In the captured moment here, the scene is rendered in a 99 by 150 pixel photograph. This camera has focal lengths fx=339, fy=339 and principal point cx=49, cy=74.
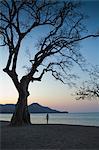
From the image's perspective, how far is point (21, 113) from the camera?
2583 centimetres

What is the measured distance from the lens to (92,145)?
1334cm

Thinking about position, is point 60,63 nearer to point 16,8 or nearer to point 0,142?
point 16,8

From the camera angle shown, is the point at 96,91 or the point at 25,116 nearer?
the point at 96,91

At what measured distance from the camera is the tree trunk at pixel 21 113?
25.6 meters

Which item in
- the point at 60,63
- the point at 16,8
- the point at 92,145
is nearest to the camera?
the point at 92,145

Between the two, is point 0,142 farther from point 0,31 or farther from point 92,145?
point 0,31

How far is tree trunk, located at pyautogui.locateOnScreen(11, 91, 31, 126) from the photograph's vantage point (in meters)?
25.6

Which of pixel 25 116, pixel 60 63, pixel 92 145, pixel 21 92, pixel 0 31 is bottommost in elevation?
pixel 92 145

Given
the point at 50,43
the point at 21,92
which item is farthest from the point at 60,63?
the point at 21,92

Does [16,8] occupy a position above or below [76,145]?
above

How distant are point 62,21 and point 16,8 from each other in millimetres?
3876

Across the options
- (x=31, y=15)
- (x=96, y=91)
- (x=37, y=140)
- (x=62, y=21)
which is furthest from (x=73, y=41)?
(x=37, y=140)

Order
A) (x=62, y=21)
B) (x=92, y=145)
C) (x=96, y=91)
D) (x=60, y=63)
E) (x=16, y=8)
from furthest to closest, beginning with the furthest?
(x=60, y=63) → (x=62, y=21) → (x=16, y=8) → (x=96, y=91) → (x=92, y=145)

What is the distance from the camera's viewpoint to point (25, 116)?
2605 centimetres
